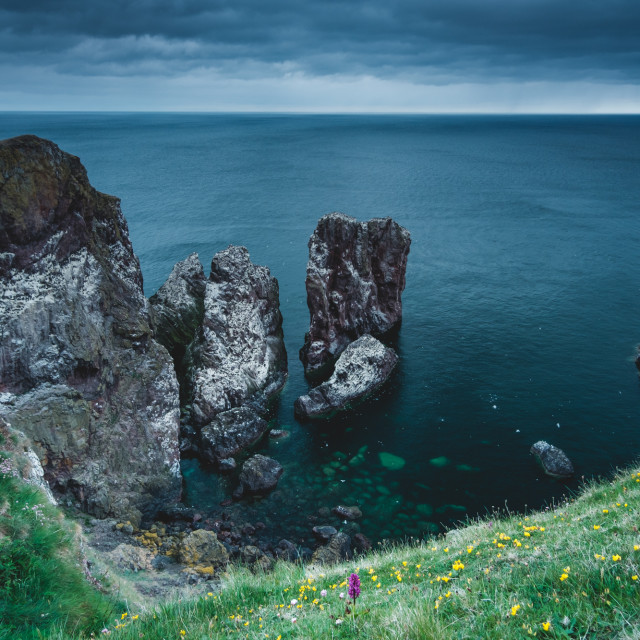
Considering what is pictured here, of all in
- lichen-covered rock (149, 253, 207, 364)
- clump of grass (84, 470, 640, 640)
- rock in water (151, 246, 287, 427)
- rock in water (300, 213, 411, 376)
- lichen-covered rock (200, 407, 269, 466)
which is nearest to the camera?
clump of grass (84, 470, 640, 640)

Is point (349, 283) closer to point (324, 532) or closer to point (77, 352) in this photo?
point (324, 532)

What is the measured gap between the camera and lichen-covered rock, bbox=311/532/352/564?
29.7m

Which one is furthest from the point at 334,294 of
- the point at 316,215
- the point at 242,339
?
the point at 316,215

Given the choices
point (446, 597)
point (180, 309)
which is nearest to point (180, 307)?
point (180, 309)

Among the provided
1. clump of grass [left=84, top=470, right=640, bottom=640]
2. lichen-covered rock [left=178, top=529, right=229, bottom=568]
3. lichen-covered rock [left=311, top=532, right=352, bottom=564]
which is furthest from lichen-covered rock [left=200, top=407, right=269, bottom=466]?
clump of grass [left=84, top=470, right=640, bottom=640]

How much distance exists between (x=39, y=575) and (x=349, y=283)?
4721cm

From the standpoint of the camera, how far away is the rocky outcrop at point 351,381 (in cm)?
4669

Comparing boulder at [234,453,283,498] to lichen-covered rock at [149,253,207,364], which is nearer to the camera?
boulder at [234,453,283,498]

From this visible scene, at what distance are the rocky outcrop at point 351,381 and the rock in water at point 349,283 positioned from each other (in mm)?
5768

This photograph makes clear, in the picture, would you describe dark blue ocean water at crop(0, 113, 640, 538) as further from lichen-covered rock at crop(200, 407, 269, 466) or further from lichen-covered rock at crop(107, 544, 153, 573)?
lichen-covered rock at crop(107, 544, 153, 573)

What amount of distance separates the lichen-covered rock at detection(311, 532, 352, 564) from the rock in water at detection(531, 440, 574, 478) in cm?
1673

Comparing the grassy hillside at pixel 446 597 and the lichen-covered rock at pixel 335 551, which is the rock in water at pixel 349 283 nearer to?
the lichen-covered rock at pixel 335 551

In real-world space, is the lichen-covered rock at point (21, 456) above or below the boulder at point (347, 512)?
above

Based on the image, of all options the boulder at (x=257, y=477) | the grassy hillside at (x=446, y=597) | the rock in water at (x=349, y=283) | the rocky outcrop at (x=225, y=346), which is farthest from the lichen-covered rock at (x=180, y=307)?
the grassy hillside at (x=446, y=597)
